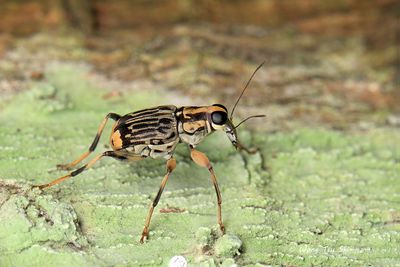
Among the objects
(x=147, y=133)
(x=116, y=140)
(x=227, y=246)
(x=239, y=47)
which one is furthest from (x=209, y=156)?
(x=239, y=47)

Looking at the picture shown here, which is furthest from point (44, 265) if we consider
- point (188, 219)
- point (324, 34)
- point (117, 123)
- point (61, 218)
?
point (324, 34)

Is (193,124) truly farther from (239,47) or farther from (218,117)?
(239,47)

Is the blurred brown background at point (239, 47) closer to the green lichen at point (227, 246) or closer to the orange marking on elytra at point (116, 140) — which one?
the orange marking on elytra at point (116, 140)

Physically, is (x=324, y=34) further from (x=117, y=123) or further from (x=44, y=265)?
(x=44, y=265)

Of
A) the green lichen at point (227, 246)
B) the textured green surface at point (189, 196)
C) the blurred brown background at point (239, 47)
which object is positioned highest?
the blurred brown background at point (239, 47)

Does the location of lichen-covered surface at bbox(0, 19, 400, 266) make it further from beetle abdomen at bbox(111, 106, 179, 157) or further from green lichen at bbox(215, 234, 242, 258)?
beetle abdomen at bbox(111, 106, 179, 157)

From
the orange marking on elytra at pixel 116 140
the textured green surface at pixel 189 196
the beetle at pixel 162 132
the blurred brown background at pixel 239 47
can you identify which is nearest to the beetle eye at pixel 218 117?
the beetle at pixel 162 132

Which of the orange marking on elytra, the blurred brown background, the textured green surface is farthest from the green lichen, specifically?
the blurred brown background
